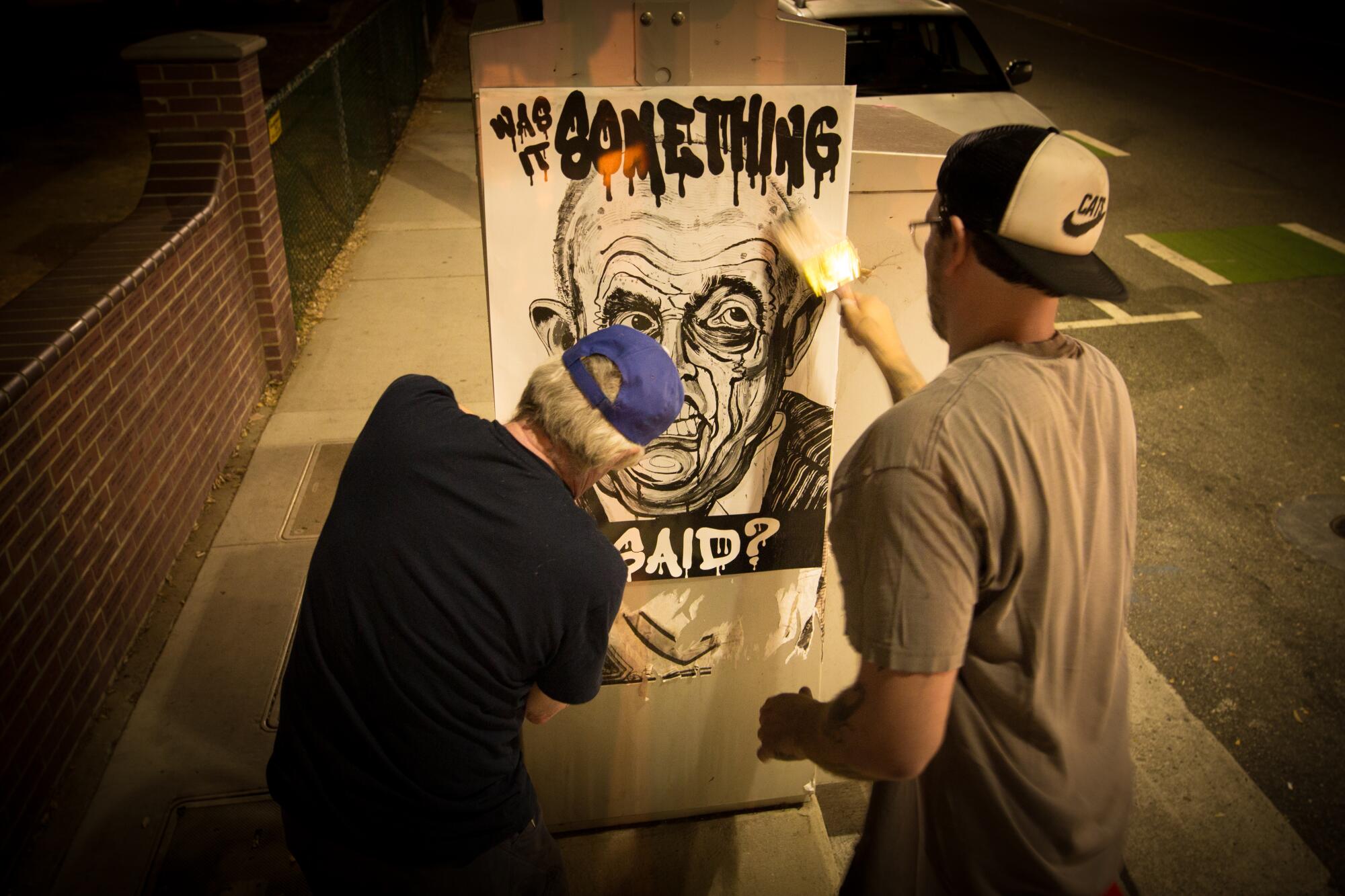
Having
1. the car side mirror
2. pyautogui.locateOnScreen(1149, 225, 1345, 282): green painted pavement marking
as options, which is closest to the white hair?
pyautogui.locateOnScreen(1149, 225, 1345, 282): green painted pavement marking

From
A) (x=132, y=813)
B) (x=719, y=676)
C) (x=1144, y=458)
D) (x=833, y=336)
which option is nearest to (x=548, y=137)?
(x=833, y=336)

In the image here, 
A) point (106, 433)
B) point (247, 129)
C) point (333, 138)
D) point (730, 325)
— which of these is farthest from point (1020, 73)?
point (106, 433)

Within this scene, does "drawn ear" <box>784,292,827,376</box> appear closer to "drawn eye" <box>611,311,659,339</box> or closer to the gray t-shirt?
"drawn eye" <box>611,311,659,339</box>

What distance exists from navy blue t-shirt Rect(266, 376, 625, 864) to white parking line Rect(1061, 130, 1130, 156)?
34.1ft

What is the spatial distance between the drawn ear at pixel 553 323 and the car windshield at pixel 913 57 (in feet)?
19.5

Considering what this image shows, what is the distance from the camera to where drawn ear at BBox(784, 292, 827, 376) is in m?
2.25

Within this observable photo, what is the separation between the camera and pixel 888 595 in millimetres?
1407

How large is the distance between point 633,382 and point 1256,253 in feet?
26.9

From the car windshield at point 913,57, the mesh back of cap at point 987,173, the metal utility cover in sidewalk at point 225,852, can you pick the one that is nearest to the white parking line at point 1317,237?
the car windshield at point 913,57

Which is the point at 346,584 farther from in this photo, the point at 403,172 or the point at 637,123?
the point at 403,172

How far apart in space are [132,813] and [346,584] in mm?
1862

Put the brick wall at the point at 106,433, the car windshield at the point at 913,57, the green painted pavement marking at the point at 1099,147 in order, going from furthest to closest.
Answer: the green painted pavement marking at the point at 1099,147, the car windshield at the point at 913,57, the brick wall at the point at 106,433

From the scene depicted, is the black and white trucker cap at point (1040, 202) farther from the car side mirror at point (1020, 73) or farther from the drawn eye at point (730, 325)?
the car side mirror at point (1020, 73)

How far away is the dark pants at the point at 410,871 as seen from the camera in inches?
72.8
